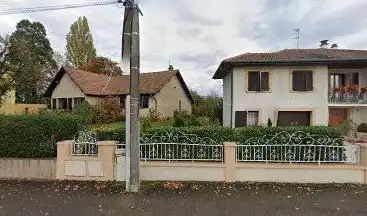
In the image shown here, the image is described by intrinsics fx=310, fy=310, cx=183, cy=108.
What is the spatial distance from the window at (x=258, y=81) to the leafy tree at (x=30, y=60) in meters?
17.4

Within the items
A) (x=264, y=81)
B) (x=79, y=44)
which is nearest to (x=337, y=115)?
(x=264, y=81)

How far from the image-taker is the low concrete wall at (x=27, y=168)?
26.6 feet

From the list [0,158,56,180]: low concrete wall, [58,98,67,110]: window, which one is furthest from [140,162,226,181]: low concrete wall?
[58,98,67,110]: window

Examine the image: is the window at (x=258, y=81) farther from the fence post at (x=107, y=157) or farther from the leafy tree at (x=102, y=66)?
the leafy tree at (x=102, y=66)

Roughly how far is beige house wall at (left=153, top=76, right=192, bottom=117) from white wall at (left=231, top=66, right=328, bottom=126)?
10900 millimetres

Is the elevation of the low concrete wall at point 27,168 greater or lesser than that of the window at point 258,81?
lesser

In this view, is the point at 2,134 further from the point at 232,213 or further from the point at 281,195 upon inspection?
the point at 281,195

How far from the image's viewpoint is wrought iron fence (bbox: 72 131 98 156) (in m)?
8.09

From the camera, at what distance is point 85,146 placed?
814 cm

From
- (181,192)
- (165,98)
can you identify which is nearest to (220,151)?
(181,192)

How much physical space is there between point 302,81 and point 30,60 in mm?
21243

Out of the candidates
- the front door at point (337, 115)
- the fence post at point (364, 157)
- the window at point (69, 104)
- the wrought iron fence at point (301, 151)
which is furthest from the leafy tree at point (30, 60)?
the fence post at point (364, 157)

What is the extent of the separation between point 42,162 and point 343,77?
59.1ft

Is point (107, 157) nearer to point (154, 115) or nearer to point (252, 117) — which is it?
point (252, 117)
